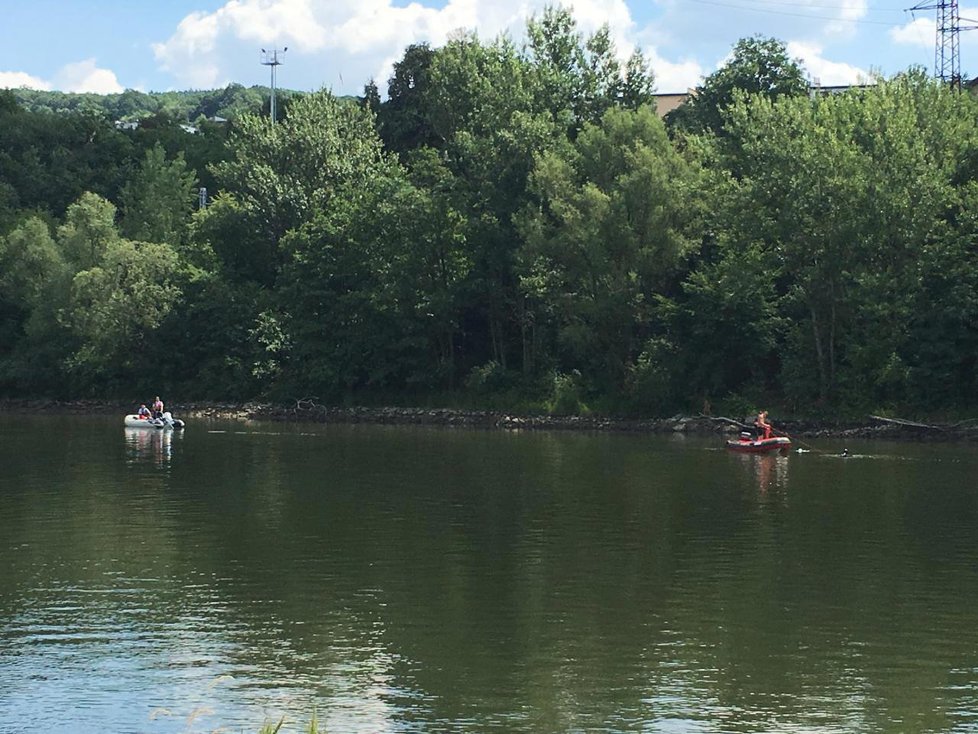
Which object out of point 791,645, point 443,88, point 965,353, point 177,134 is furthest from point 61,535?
point 177,134

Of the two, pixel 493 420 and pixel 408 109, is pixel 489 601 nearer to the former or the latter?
pixel 493 420

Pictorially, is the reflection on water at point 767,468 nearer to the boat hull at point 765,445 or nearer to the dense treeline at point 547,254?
the boat hull at point 765,445

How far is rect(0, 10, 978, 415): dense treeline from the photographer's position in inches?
2623

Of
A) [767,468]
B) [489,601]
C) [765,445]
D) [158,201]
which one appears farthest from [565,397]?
[489,601]

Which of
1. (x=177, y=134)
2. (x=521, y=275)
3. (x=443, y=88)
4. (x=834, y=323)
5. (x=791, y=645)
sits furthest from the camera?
(x=177, y=134)

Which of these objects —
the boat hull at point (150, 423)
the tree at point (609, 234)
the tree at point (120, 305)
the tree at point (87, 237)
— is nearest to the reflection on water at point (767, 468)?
the tree at point (609, 234)

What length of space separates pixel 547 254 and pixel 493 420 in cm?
994

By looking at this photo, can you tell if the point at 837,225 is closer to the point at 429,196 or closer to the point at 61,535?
the point at 429,196

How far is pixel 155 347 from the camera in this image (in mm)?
90312

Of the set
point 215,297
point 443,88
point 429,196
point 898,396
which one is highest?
point 443,88

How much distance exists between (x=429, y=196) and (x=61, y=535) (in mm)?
51681

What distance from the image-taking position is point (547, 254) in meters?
75.0

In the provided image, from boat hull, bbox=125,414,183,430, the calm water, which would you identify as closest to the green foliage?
boat hull, bbox=125,414,183,430

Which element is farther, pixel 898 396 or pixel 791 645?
pixel 898 396
